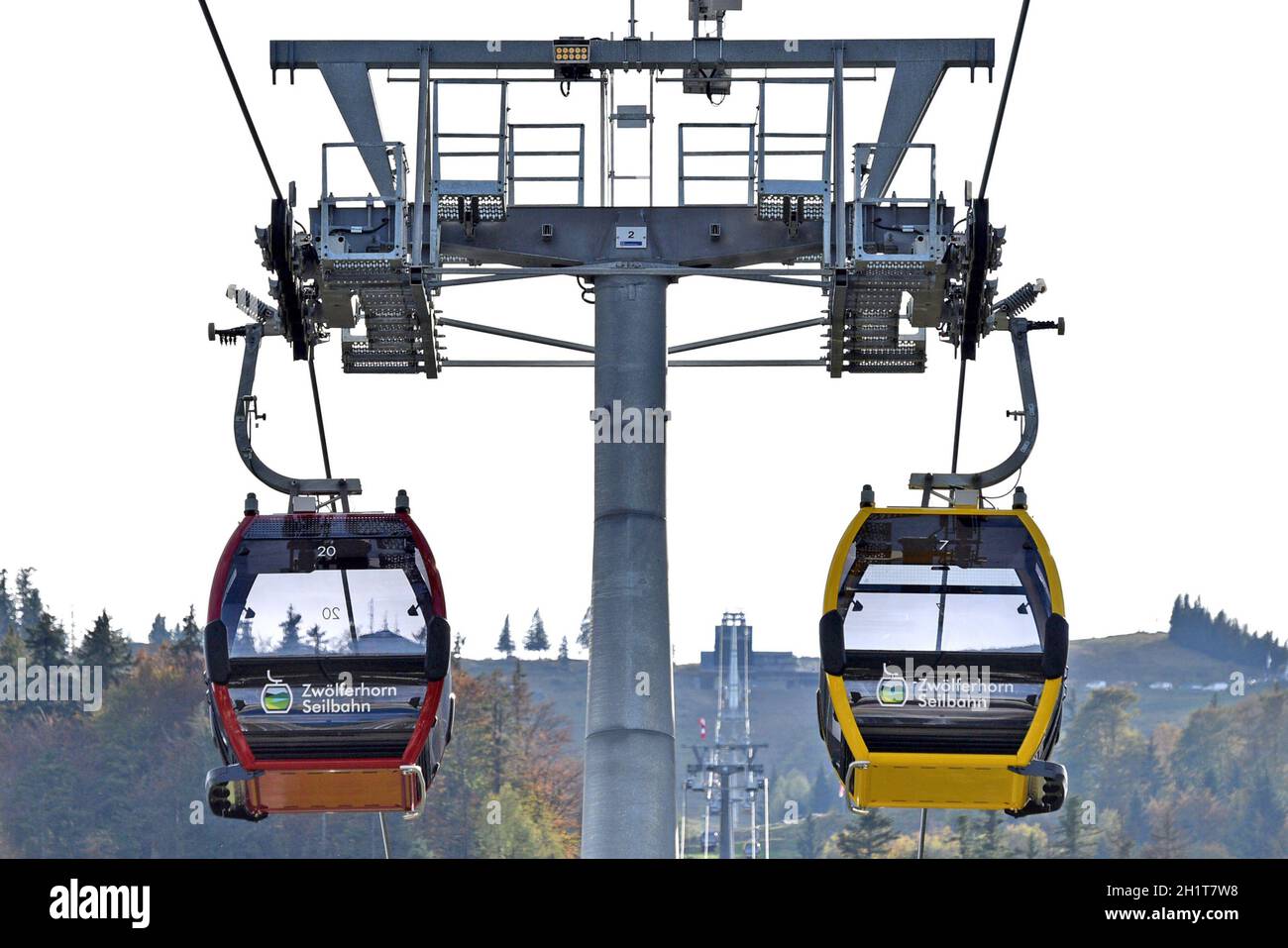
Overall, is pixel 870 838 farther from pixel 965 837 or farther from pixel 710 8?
pixel 710 8

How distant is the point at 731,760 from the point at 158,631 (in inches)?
839

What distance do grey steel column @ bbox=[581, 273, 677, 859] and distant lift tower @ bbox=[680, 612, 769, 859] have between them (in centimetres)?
5551

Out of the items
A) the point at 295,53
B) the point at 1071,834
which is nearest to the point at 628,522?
the point at 295,53

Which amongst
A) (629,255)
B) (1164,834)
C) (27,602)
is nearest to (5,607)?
(27,602)

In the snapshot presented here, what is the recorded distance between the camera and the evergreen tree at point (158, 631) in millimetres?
88938

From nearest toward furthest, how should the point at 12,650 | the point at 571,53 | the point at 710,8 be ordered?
1. the point at 571,53
2. the point at 710,8
3. the point at 12,650

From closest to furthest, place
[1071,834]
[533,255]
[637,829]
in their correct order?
[637,829] → [533,255] → [1071,834]

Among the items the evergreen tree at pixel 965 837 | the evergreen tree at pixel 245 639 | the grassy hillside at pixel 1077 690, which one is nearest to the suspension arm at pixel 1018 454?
the evergreen tree at pixel 245 639

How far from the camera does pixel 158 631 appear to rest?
8988 cm

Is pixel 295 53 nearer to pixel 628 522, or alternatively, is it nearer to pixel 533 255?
pixel 533 255

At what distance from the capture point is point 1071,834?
272ft

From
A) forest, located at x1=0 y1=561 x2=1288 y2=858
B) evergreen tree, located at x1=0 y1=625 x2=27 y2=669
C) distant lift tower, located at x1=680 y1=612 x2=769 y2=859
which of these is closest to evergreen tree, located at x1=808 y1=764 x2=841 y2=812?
distant lift tower, located at x1=680 y1=612 x2=769 y2=859
